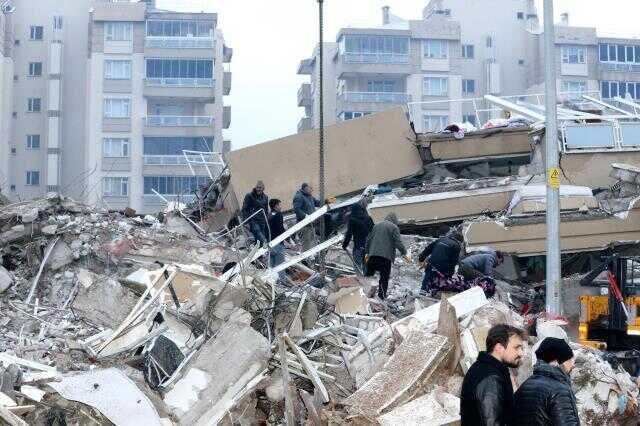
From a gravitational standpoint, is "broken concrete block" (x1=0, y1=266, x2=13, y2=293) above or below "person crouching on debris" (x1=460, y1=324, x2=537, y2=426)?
above

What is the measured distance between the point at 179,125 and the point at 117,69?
5863 mm

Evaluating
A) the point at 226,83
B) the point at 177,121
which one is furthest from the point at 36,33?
the point at 226,83

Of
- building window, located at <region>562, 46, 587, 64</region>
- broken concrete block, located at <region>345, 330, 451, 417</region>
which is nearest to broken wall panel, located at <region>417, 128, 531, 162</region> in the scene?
broken concrete block, located at <region>345, 330, 451, 417</region>

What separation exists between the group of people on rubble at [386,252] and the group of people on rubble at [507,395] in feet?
29.6

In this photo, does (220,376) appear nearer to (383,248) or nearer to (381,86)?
(383,248)

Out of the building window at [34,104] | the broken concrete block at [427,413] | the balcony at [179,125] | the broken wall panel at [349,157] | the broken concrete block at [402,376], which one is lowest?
the broken concrete block at [427,413]

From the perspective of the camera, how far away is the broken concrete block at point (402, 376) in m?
10.1

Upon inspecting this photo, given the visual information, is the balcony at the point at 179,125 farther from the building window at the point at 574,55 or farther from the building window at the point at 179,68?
the building window at the point at 574,55

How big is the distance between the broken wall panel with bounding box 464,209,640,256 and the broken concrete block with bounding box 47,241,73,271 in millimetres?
6346

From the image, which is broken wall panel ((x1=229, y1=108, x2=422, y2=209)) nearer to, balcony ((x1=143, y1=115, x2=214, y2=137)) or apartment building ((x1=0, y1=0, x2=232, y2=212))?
apartment building ((x1=0, y1=0, x2=232, y2=212))

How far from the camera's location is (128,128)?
73.3 metres

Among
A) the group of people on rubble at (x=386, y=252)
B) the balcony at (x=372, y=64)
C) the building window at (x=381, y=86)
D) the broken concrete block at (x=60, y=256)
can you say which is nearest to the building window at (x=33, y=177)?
the balcony at (x=372, y=64)

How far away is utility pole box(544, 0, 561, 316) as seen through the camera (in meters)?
14.5

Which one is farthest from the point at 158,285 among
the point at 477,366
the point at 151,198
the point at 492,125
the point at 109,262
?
the point at 151,198
